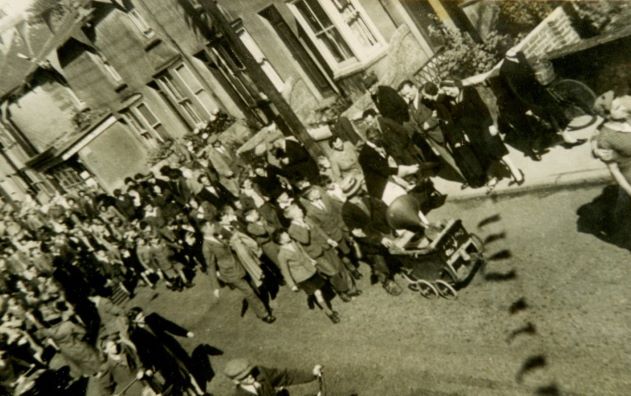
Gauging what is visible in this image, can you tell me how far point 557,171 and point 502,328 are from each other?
3.50 metres

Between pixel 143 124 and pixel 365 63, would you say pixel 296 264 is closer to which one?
pixel 365 63

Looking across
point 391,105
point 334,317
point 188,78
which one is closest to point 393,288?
point 334,317

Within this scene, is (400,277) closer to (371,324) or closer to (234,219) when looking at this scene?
(371,324)

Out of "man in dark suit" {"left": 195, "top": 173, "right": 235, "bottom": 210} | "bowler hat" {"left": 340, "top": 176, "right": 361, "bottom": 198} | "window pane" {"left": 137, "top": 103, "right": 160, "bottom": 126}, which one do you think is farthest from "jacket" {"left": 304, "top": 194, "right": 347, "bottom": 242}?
"window pane" {"left": 137, "top": 103, "right": 160, "bottom": 126}

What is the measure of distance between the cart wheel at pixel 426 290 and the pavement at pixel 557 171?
2.58 metres

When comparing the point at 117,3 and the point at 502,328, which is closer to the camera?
the point at 502,328

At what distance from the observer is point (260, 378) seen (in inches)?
217

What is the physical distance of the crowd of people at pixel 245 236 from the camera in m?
8.47

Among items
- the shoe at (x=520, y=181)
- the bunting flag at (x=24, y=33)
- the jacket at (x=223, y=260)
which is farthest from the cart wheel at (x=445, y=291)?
the bunting flag at (x=24, y=33)

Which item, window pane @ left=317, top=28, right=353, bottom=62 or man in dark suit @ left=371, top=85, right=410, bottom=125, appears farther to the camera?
window pane @ left=317, top=28, right=353, bottom=62

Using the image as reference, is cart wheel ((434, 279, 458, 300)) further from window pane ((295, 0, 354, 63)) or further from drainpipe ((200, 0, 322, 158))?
window pane ((295, 0, 354, 63))

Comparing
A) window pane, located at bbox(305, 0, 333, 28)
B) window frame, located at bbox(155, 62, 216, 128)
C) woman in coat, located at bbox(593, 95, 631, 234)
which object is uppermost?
window frame, located at bbox(155, 62, 216, 128)

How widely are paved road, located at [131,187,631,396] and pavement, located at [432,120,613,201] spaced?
0.25 m

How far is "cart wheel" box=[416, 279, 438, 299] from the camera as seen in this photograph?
770 cm
